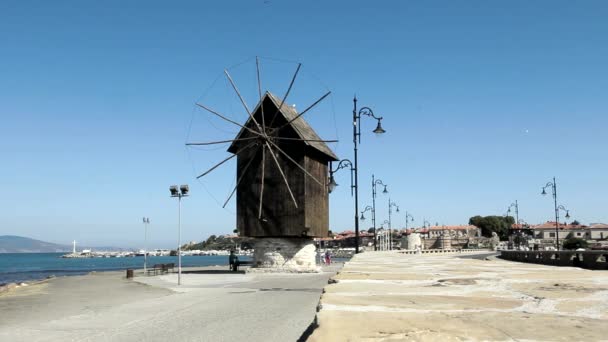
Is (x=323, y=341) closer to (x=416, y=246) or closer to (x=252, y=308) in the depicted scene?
(x=252, y=308)

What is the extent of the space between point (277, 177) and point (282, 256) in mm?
5988

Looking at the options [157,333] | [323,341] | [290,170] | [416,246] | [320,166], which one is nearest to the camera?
[323,341]

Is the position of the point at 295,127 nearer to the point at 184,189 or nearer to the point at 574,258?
the point at 184,189

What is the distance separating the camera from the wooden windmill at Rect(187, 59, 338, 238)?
133 ft

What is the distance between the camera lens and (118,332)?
1415 cm

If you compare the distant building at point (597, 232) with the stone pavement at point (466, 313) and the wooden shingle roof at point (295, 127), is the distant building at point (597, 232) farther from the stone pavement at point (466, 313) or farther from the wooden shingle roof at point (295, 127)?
the stone pavement at point (466, 313)

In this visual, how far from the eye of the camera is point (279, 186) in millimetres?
41094

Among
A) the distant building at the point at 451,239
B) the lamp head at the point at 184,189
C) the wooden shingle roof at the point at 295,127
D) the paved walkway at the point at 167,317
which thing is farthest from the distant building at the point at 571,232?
the paved walkway at the point at 167,317

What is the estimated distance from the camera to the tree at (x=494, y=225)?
599ft

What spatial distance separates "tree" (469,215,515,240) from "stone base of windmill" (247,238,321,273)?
151 m

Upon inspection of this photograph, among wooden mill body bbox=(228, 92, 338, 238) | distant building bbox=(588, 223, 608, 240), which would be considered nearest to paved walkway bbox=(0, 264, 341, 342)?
wooden mill body bbox=(228, 92, 338, 238)

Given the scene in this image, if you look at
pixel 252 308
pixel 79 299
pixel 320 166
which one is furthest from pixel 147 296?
pixel 320 166

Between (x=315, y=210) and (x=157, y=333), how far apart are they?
28.9 meters

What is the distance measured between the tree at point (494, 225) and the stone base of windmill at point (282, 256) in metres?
151
